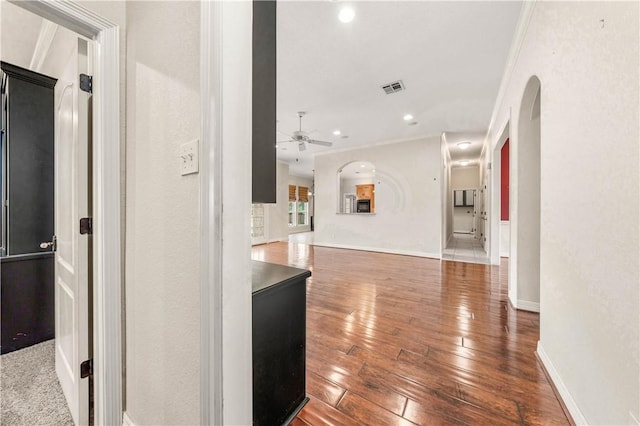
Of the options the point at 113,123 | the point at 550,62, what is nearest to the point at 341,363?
the point at 113,123

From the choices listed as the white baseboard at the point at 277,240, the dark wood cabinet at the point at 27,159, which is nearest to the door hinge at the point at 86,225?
the dark wood cabinet at the point at 27,159

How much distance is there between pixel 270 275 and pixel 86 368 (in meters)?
1.05

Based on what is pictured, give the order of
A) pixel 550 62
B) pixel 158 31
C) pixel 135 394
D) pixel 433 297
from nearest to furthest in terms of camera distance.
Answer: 1. pixel 158 31
2. pixel 135 394
3. pixel 550 62
4. pixel 433 297

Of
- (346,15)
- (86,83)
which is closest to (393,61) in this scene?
(346,15)

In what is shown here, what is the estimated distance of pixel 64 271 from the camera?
4.82ft

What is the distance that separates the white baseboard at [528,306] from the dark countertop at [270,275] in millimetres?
2690

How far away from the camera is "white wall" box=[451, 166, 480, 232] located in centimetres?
1001

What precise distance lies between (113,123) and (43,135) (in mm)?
1708

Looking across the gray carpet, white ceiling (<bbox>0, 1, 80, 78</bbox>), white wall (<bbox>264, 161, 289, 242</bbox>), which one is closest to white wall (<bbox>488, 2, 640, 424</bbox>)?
the gray carpet

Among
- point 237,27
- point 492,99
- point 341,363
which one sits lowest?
point 341,363

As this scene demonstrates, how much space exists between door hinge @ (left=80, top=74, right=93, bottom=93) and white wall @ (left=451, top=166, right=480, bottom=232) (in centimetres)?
1070

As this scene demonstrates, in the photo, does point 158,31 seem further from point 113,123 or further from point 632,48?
point 632,48

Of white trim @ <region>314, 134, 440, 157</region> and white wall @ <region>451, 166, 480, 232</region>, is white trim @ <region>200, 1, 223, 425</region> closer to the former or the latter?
white trim @ <region>314, 134, 440, 157</region>

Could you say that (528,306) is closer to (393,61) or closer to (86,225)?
(393,61)
